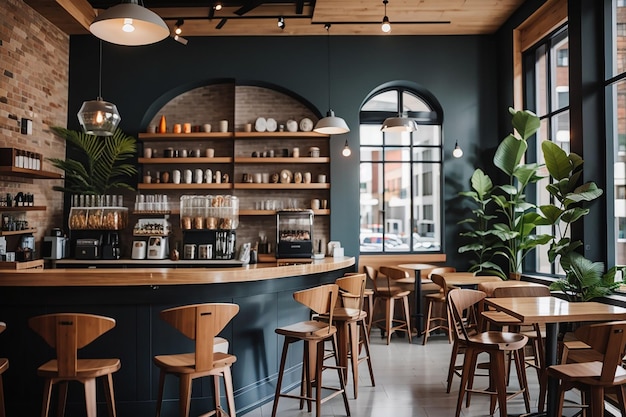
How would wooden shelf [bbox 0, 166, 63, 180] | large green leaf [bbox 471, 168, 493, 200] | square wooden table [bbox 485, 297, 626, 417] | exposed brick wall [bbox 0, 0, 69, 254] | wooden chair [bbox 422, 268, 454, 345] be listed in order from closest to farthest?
1. square wooden table [bbox 485, 297, 626, 417]
2. wooden shelf [bbox 0, 166, 63, 180]
3. exposed brick wall [bbox 0, 0, 69, 254]
4. wooden chair [bbox 422, 268, 454, 345]
5. large green leaf [bbox 471, 168, 493, 200]

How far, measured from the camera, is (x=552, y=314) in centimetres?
343

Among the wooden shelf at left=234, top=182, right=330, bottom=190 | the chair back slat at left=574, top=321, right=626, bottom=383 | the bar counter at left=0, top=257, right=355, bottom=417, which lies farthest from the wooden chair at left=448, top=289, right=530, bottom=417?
the wooden shelf at left=234, top=182, right=330, bottom=190

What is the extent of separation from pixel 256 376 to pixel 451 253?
4.12 meters

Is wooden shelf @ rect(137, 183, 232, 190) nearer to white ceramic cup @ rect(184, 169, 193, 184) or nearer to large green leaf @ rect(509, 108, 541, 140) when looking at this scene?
white ceramic cup @ rect(184, 169, 193, 184)

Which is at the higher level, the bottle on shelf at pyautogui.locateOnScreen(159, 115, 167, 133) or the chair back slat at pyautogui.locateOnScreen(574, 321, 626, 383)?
the bottle on shelf at pyautogui.locateOnScreen(159, 115, 167, 133)

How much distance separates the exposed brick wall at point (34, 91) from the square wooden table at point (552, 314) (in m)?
5.52

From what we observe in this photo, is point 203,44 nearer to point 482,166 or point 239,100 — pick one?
point 239,100

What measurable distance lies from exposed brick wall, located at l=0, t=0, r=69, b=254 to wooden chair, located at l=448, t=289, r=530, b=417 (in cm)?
509

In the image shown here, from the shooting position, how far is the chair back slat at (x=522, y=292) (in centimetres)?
456

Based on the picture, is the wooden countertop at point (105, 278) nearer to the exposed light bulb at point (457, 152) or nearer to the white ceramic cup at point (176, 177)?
the white ceramic cup at point (176, 177)

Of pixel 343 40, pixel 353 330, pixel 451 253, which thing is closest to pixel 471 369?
pixel 353 330

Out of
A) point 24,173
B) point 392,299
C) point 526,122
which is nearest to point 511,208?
point 526,122

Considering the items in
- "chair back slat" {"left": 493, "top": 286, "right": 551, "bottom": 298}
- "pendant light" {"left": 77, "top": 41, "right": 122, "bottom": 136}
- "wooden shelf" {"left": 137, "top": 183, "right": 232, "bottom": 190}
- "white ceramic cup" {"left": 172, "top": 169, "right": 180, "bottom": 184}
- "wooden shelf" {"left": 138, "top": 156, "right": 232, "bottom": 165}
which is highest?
"pendant light" {"left": 77, "top": 41, "right": 122, "bottom": 136}

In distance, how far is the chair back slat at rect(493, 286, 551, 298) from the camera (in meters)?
4.56
